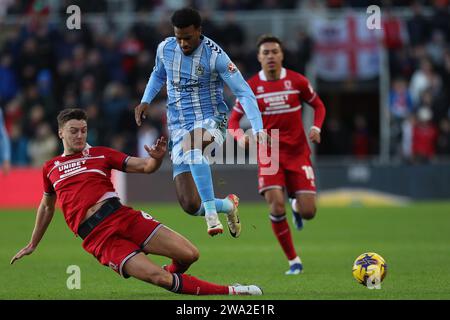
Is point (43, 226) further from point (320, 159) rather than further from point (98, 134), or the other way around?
point (320, 159)

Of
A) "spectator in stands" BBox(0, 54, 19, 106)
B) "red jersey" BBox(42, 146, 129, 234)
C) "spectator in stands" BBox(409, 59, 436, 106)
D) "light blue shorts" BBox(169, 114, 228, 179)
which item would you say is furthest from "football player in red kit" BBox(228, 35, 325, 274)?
"spectator in stands" BBox(0, 54, 19, 106)

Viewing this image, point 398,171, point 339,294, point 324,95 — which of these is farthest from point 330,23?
point 339,294

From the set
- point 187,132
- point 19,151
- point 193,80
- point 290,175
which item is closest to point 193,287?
point 187,132

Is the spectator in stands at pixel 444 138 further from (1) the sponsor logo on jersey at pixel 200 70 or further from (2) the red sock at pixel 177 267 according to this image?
(2) the red sock at pixel 177 267

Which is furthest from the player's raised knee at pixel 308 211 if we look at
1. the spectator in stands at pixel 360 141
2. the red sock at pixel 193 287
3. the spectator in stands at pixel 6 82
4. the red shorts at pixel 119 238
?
the spectator in stands at pixel 6 82

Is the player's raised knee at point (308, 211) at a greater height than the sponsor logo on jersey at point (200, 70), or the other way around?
the sponsor logo on jersey at point (200, 70)

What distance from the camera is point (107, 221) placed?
9086 millimetres

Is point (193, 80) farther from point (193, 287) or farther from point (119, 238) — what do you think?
point (193, 287)

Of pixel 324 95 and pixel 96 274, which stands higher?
pixel 324 95

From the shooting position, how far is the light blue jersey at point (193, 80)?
10.3 metres

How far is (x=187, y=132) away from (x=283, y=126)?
2287mm

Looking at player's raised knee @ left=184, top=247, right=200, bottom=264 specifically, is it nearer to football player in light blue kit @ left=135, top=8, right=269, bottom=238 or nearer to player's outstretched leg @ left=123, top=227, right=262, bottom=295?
player's outstretched leg @ left=123, top=227, right=262, bottom=295

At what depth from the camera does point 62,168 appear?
9.23m
